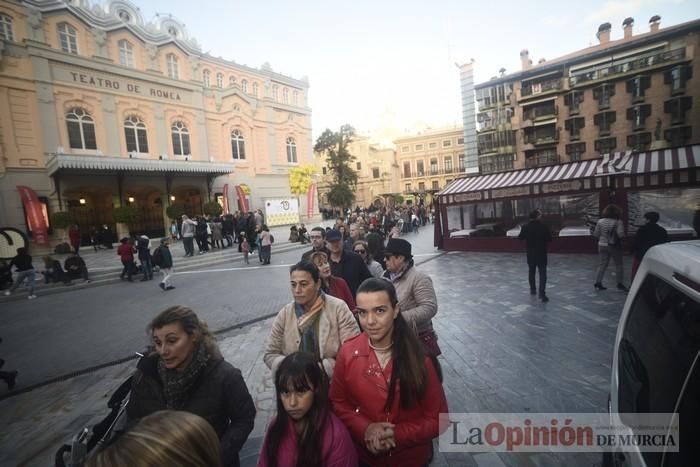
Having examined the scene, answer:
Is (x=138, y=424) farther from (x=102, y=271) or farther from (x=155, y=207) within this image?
(x=155, y=207)

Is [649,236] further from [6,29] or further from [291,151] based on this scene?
[291,151]

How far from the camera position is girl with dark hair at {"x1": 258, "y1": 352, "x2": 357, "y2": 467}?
1646mm

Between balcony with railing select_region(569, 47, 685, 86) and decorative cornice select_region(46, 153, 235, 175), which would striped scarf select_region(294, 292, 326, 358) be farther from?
balcony with railing select_region(569, 47, 685, 86)

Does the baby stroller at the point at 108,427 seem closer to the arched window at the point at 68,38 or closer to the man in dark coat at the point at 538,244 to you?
the man in dark coat at the point at 538,244

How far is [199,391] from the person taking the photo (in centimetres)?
191

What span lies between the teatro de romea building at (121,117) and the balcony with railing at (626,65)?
30.4 m

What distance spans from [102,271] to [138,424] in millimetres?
15360

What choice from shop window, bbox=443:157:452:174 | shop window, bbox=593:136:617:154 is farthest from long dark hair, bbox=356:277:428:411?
shop window, bbox=443:157:452:174

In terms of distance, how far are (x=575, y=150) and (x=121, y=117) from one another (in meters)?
40.2

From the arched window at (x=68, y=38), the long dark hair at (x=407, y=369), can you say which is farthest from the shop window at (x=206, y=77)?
the long dark hair at (x=407, y=369)

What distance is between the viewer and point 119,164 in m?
18.5

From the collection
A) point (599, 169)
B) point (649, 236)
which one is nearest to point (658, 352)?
point (649, 236)

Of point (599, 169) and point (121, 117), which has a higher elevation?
point (121, 117)

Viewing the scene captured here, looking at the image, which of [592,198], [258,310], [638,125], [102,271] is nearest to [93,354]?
[258,310]
